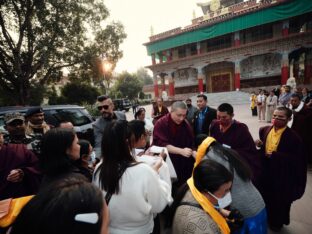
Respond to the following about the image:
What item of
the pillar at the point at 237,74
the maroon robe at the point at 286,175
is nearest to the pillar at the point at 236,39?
the pillar at the point at 237,74

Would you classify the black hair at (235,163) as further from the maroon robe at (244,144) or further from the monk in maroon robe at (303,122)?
the monk in maroon robe at (303,122)

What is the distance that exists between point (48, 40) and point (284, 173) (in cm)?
1323

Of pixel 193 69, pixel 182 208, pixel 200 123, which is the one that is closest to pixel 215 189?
pixel 182 208

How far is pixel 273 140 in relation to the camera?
290 centimetres

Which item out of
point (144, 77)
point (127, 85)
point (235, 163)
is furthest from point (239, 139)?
point (144, 77)

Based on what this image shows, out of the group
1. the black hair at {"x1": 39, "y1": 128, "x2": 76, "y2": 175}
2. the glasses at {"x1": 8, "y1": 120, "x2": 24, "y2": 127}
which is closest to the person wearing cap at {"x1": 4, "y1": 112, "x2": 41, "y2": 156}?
the glasses at {"x1": 8, "y1": 120, "x2": 24, "y2": 127}

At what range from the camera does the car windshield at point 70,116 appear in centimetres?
475

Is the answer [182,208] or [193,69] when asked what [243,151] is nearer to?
[182,208]

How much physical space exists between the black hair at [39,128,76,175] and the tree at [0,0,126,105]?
39.3ft

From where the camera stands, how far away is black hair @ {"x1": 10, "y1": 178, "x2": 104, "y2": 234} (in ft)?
2.06

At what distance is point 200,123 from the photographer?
4.88 m

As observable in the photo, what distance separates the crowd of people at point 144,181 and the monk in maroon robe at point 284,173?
0.01m

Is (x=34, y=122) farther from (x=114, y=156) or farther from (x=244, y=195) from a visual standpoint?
(x=244, y=195)

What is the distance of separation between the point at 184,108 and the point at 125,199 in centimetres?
200
